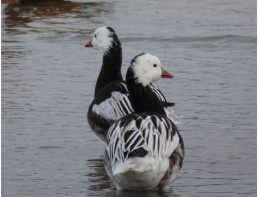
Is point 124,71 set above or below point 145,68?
below

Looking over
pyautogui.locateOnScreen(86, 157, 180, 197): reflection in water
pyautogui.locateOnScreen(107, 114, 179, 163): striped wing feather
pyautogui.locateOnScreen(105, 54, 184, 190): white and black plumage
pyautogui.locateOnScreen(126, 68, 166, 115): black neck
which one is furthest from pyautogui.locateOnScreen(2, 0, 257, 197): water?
pyautogui.locateOnScreen(126, 68, 166, 115): black neck

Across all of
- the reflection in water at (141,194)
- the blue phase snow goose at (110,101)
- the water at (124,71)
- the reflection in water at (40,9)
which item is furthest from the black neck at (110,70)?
the reflection in water at (40,9)

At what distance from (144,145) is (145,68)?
94 cm

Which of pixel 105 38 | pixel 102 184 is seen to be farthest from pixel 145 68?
pixel 105 38

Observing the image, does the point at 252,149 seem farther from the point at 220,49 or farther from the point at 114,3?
the point at 114,3

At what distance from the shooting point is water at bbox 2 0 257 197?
6926mm

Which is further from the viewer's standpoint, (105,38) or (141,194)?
(105,38)

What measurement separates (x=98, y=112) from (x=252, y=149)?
1.44 metres

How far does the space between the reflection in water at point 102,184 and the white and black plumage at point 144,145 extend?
0.22ft

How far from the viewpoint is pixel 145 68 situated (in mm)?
6734

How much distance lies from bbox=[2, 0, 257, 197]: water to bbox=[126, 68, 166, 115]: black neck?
0.63 m

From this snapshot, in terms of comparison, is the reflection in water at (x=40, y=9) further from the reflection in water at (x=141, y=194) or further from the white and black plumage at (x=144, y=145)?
the reflection in water at (x=141, y=194)

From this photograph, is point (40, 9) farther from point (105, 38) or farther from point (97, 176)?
point (97, 176)

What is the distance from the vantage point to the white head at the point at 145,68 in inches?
265
